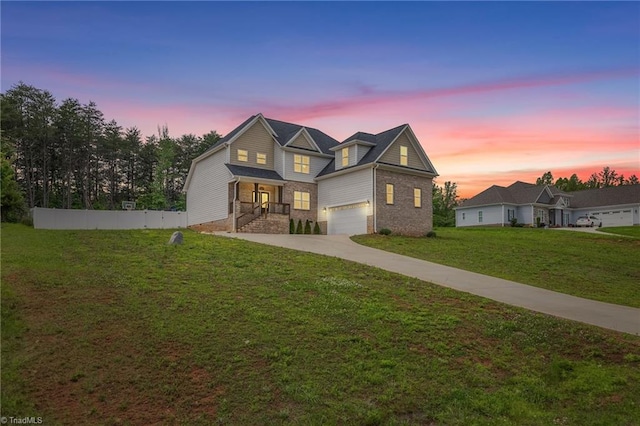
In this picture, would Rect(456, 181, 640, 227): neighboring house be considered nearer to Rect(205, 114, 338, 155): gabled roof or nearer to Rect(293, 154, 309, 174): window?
Rect(205, 114, 338, 155): gabled roof

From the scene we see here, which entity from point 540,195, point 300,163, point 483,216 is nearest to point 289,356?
point 300,163

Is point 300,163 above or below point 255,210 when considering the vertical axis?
above

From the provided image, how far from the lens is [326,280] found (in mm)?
12625

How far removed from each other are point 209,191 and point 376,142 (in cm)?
1317

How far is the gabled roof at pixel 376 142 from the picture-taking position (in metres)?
30.1

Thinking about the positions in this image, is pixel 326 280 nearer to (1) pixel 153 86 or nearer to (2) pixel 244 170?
(1) pixel 153 86

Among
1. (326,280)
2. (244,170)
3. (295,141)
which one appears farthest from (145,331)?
(295,141)

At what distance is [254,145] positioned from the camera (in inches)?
1280

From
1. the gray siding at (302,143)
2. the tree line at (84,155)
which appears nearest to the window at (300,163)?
the gray siding at (302,143)

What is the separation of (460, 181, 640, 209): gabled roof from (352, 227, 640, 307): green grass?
22.5m

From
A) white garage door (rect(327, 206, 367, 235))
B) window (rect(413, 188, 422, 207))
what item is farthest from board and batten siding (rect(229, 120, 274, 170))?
window (rect(413, 188, 422, 207))

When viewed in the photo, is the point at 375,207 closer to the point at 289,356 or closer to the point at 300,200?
the point at 300,200

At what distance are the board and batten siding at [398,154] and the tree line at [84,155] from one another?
34.0m

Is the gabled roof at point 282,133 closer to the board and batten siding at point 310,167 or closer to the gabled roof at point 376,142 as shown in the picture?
the board and batten siding at point 310,167
